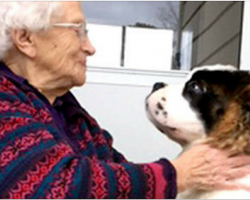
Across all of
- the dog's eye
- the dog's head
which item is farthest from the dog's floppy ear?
the dog's eye

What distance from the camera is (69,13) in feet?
4.55

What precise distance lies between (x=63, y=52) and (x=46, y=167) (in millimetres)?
372

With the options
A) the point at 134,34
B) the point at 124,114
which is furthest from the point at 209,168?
the point at 134,34

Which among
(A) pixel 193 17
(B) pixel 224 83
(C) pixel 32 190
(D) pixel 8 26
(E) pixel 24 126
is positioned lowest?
(C) pixel 32 190

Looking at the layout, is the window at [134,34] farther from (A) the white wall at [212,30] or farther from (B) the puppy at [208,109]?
(B) the puppy at [208,109]

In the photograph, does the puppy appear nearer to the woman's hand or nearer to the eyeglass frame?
the woman's hand

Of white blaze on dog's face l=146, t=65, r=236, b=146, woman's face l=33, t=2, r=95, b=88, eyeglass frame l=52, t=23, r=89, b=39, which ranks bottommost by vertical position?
white blaze on dog's face l=146, t=65, r=236, b=146

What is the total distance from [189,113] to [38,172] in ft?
1.41

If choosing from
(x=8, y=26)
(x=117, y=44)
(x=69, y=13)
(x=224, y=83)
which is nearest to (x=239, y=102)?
(x=224, y=83)

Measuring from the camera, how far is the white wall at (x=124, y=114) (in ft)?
9.34

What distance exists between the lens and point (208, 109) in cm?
134

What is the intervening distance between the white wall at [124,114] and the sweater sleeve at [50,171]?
1.62 metres

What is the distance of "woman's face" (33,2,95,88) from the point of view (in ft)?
4.49

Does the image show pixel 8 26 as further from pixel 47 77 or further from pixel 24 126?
pixel 24 126
